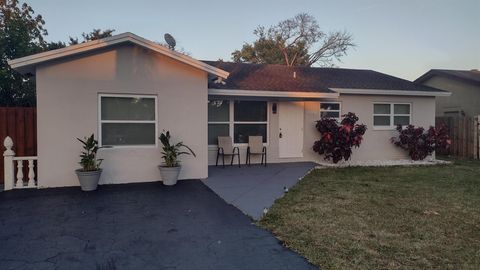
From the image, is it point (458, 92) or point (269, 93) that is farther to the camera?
point (458, 92)

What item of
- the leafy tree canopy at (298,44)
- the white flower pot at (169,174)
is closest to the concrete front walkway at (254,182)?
the white flower pot at (169,174)

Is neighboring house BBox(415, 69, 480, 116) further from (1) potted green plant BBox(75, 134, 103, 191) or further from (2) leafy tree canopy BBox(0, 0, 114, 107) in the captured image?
(2) leafy tree canopy BBox(0, 0, 114, 107)

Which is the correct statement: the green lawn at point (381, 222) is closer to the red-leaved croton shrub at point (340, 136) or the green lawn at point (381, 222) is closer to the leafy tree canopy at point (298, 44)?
the red-leaved croton shrub at point (340, 136)

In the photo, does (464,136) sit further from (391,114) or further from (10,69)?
(10,69)

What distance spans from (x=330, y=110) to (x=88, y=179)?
8.47 metres

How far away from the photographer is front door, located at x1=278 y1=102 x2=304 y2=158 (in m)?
11.8

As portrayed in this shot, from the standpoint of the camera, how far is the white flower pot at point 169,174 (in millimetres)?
7953

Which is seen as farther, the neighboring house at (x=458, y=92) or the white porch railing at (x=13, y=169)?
the neighboring house at (x=458, y=92)

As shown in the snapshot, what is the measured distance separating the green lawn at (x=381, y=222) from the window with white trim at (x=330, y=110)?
3.74 meters

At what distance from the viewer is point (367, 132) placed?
1258 cm

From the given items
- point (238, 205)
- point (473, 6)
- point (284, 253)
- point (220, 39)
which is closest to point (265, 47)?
point (220, 39)

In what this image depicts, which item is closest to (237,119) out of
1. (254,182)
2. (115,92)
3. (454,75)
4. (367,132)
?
(254,182)

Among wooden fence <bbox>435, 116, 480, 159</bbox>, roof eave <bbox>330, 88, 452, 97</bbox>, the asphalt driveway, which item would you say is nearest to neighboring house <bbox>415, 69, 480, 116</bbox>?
wooden fence <bbox>435, 116, 480, 159</bbox>

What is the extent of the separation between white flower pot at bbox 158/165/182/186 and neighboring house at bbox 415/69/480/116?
1514 centimetres
